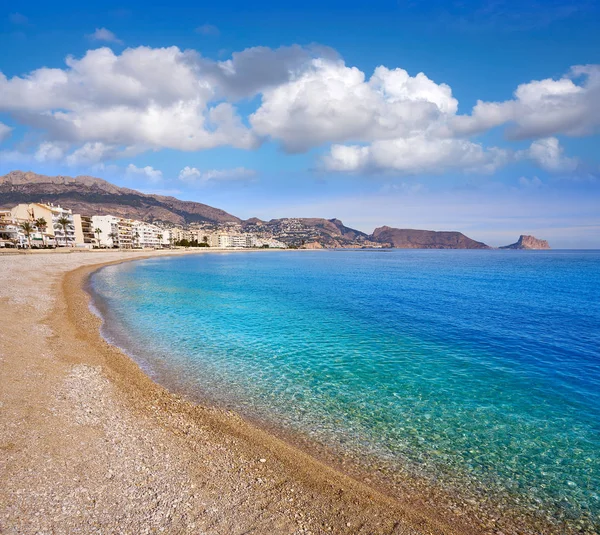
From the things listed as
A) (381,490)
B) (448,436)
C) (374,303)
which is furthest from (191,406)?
(374,303)

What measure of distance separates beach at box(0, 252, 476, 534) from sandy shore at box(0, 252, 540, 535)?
0.03 m

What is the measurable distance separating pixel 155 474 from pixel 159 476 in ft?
0.42

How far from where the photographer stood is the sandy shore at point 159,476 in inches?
240

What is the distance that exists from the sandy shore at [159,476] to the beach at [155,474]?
27 millimetres

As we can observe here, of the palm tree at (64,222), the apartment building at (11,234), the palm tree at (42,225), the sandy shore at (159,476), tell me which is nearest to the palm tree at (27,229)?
the apartment building at (11,234)

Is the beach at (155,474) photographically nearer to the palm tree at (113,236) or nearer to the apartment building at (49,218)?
the apartment building at (49,218)

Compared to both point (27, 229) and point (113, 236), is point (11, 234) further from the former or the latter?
point (113, 236)

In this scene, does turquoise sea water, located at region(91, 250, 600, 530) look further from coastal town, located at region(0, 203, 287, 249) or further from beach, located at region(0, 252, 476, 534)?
coastal town, located at region(0, 203, 287, 249)

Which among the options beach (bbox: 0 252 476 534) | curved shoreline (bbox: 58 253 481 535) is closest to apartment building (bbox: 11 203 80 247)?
curved shoreline (bbox: 58 253 481 535)

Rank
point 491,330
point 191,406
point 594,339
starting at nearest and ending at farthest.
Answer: point 191,406 → point 594,339 → point 491,330

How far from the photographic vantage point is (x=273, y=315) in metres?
28.6

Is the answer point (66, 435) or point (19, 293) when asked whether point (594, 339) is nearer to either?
point (66, 435)

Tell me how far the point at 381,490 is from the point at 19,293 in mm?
36952

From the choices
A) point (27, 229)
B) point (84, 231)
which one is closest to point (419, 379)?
point (27, 229)
